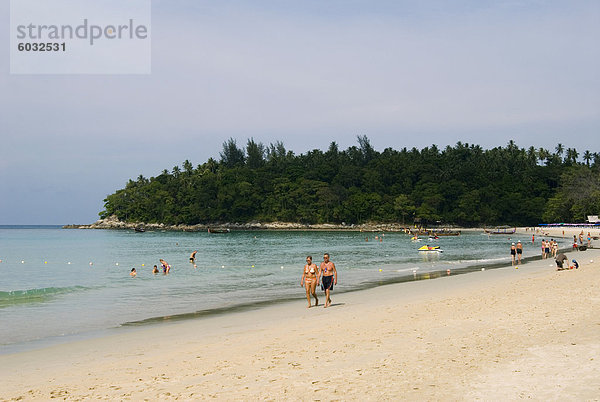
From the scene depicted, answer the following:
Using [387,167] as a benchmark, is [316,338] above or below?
below

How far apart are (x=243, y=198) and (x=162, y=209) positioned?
110ft

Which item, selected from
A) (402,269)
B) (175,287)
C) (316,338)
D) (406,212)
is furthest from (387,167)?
(316,338)

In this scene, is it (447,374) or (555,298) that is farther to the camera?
(555,298)

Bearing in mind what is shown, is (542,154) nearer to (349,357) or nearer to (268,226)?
(268,226)

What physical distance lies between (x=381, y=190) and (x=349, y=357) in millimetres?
161874

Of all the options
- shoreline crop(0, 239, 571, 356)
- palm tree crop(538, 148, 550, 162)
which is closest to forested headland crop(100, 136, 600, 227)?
palm tree crop(538, 148, 550, 162)

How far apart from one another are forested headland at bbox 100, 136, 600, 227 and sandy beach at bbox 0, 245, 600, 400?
128 m

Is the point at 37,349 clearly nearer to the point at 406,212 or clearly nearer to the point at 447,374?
the point at 447,374

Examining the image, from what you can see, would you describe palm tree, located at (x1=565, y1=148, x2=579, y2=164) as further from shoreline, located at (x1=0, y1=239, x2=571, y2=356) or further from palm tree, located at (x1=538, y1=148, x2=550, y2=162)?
shoreline, located at (x1=0, y1=239, x2=571, y2=356)

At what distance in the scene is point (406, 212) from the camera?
154125 millimetres

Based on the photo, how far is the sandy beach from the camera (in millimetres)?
7629

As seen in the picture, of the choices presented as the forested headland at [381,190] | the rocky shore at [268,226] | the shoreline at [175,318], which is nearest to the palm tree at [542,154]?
the forested headland at [381,190]

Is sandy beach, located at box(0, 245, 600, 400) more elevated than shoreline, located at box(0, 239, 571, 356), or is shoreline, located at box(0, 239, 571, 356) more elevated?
sandy beach, located at box(0, 245, 600, 400)

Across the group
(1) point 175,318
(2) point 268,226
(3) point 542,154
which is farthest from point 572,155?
(1) point 175,318
